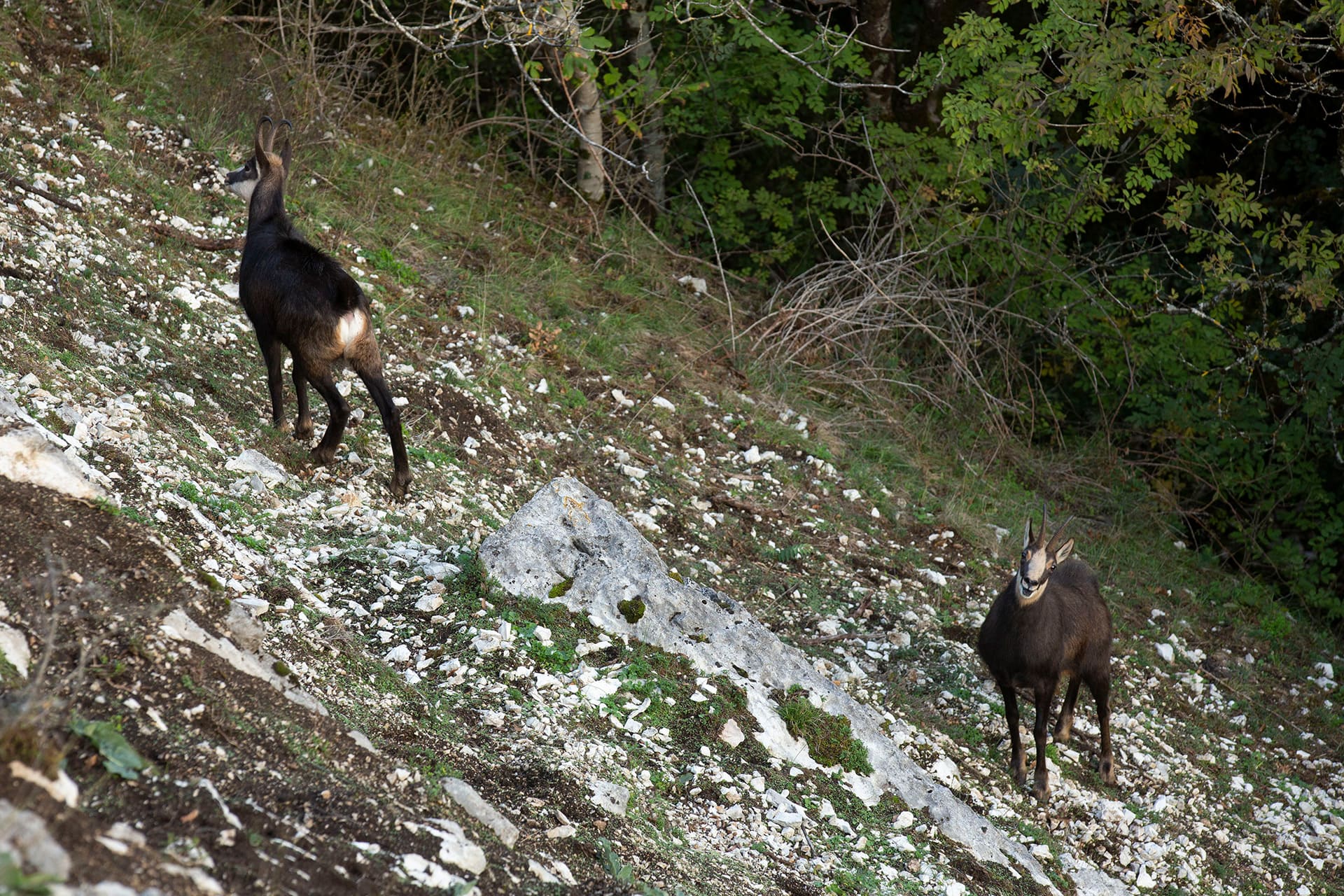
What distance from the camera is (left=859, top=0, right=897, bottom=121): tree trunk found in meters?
11.0

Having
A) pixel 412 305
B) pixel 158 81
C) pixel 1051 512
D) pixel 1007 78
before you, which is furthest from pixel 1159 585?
pixel 158 81

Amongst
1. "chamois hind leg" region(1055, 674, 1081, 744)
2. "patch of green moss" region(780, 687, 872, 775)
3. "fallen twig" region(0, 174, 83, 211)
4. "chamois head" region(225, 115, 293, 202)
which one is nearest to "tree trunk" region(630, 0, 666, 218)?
"chamois head" region(225, 115, 293, 202)

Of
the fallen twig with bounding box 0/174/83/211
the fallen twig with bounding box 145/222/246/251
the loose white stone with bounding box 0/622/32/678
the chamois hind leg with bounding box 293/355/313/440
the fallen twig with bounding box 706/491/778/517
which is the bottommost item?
the fallen twig with bounding box 706/491/778/517

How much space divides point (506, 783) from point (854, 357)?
6.84m

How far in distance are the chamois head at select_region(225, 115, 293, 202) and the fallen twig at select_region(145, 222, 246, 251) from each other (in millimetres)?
684

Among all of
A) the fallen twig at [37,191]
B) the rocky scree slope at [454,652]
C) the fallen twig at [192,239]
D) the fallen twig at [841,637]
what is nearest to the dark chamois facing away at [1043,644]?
the rocky scree slope at [454,652]

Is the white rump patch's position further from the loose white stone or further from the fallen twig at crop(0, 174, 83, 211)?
the loose white stone

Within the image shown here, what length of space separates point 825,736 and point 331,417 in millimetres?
2994

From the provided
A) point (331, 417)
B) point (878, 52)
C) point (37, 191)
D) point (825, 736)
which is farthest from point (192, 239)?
point (878, 52)

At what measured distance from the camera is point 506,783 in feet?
13.4

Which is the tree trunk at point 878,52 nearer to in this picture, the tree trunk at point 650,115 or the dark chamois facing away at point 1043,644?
the tree trunk at point 650,115

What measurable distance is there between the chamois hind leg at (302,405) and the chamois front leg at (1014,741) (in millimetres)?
3981

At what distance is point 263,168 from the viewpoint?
6.71m

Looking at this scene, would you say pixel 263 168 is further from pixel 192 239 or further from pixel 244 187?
pixel 192 239
